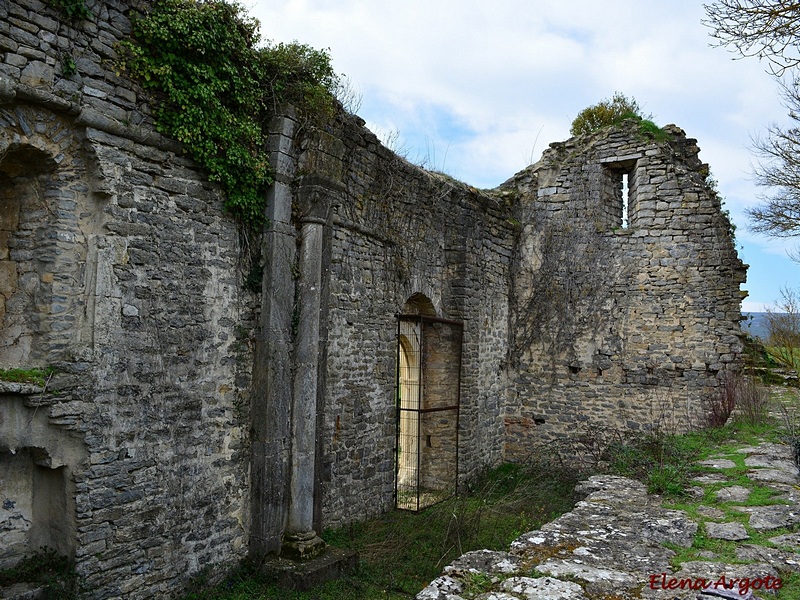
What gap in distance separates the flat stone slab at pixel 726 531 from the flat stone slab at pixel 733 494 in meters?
0.66

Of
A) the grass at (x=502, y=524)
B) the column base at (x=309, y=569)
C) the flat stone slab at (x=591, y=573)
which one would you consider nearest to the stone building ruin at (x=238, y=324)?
the column base at (x=309, y=569)

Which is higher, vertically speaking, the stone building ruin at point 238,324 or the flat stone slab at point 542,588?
the stone building ruin at point 238,324

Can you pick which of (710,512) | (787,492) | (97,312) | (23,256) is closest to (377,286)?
(97,312)

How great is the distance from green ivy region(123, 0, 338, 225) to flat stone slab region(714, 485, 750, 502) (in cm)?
483

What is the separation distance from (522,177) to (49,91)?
999 cm

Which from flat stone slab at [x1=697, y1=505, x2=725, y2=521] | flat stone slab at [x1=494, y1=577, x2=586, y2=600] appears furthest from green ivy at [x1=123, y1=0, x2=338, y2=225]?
flat stone slab at [x1=697, y1=505, x2=725, y2=521]

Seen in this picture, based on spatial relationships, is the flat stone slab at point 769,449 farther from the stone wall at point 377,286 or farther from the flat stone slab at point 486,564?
the stone wall at point 377,286

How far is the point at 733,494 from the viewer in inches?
183

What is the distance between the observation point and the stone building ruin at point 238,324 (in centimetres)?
462

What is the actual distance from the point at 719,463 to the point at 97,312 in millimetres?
5657

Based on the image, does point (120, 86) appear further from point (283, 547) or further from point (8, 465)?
point (283, 547)

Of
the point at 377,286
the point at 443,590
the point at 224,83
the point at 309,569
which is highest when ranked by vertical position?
the point at 224,83

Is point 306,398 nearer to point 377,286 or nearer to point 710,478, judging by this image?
point 377,286

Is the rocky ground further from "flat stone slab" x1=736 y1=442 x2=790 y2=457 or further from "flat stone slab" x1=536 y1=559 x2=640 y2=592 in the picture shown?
"flat stone slab" x1=736 y1=442 x2=790 y2=457
